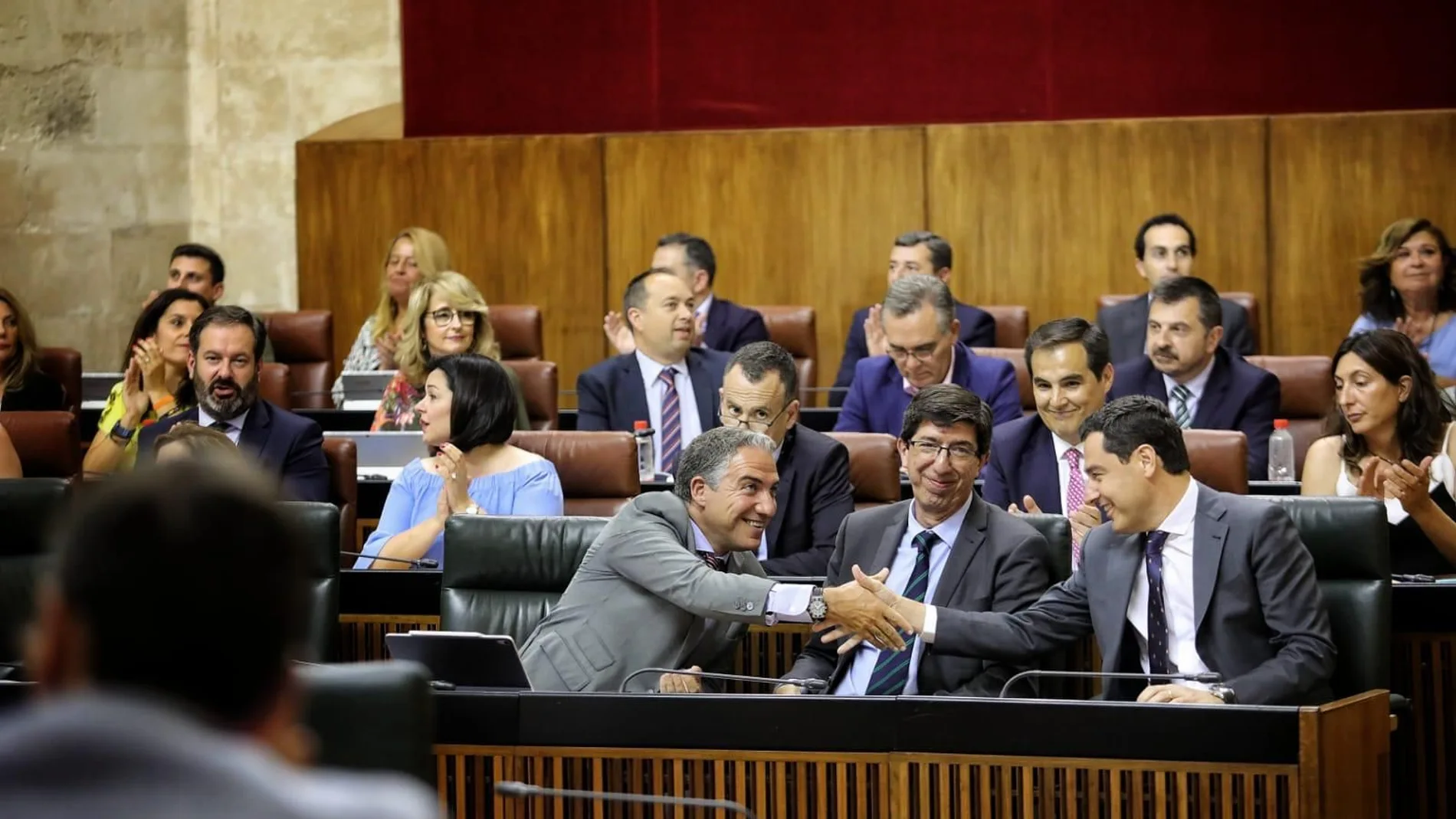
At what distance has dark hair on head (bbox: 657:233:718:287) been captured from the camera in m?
7.83

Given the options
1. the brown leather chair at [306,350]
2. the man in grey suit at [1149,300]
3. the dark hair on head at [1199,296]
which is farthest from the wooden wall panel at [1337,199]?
the brown leather chair at [306,350]

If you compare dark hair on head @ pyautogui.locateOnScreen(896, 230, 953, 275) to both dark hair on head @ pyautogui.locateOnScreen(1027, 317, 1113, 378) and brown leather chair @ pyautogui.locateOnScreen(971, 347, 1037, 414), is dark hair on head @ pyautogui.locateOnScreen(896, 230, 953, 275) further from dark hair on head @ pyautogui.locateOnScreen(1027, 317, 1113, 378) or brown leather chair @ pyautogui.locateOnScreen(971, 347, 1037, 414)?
dark hair on head @ pyautogui.locateOnScreen(1027, 317, 1113, 378)

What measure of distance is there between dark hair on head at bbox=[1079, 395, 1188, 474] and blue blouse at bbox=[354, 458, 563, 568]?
1.58m

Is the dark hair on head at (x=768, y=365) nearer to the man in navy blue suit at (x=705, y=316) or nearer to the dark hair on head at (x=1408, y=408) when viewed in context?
the dark hair on head at (x=1408, y=408)

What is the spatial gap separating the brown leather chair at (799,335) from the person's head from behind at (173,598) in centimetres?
687

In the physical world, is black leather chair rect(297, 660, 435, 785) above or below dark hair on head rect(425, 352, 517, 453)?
below

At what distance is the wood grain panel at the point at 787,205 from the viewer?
873cm

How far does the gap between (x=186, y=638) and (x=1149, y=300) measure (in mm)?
6520

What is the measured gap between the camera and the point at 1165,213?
8.10 metres

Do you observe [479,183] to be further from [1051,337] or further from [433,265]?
[1051,337]

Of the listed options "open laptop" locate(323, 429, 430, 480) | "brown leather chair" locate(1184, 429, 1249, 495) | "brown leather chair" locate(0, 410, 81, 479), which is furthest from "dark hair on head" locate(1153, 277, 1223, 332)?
"brown leather chair" locate(0, 410, 81, 479)

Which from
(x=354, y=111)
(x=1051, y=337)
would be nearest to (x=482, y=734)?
(x=1051, y=337)

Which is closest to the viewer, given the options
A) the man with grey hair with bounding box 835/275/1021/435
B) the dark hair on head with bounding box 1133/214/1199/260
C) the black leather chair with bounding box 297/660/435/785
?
the black leather chair with bounding box 297/660/435/785

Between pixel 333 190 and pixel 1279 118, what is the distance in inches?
175
